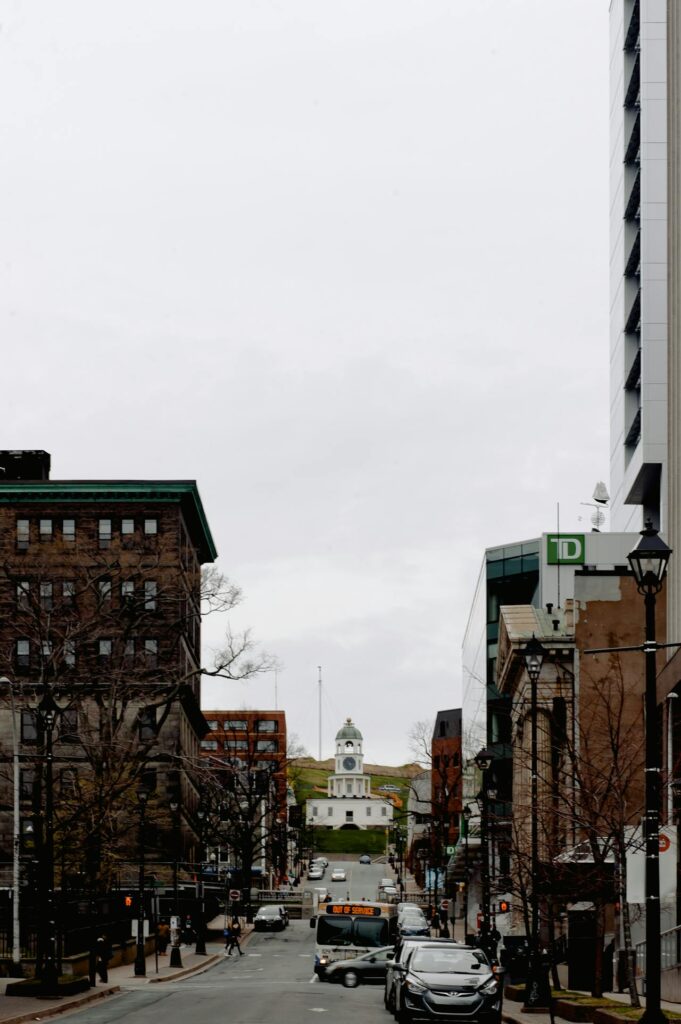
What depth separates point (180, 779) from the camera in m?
98.6

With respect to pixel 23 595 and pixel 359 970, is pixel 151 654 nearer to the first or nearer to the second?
pixel 23 595

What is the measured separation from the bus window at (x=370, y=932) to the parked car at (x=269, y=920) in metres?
48.9

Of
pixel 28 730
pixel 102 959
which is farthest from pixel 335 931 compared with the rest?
pixel 28 730

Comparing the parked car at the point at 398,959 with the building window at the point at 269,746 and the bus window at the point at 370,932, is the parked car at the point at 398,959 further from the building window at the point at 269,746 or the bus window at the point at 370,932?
the building window at the point at 269,746

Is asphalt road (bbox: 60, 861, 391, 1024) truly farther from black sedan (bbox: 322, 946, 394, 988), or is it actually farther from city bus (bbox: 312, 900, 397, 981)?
city bus (bbox: 312, 900, 397, 981)

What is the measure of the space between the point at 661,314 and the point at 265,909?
43.8 m

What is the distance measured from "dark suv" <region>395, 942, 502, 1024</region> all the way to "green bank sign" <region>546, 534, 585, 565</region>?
198 feet

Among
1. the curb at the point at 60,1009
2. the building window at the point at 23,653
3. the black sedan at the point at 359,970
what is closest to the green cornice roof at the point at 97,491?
the building window at the point at 23,653

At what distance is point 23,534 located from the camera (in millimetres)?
107250

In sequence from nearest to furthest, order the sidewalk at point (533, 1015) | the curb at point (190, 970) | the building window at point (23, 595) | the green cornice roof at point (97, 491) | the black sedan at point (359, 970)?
the sidewalk at point (533, 1015) < the black sedan at point (359, 970) < the curb at point (190, 970) < the building window at point (23, 595) < the green cornice roof at point (97, 491)

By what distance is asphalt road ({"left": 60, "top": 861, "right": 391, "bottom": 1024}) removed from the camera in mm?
31266

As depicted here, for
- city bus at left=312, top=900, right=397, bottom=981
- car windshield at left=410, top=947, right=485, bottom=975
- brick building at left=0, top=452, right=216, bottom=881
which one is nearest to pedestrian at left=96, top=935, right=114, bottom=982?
city bus at left=312, top=900, right=397, bottom=981

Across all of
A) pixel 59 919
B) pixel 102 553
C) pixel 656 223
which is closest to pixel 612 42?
pixel 656 223

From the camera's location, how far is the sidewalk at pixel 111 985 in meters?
34.6
